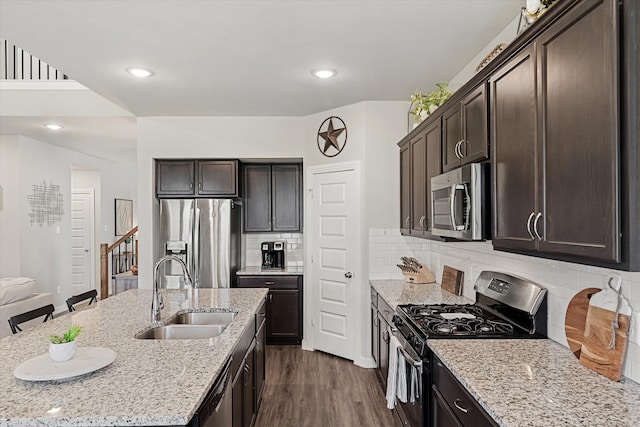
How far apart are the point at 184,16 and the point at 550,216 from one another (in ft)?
7.25

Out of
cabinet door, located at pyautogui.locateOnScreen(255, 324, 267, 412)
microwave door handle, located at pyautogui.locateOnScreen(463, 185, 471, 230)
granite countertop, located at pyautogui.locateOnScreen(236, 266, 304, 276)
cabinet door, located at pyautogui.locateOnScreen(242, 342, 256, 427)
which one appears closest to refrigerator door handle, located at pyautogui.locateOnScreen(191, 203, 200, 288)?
granite countertop, located at pyautogui.locateOnScreen(236, 266, 304, 276)

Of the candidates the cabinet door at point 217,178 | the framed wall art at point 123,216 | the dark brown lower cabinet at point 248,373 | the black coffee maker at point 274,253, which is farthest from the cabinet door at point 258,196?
the framed wall art at point 123,216

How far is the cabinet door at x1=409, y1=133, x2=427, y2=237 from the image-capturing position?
3410 mm

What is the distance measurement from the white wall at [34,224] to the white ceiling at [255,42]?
2.88 metres

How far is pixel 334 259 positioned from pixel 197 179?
6.10 feet

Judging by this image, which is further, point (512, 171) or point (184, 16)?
point (184, 16)

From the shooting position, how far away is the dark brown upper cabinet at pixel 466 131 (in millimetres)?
2215

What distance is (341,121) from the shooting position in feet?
15.1

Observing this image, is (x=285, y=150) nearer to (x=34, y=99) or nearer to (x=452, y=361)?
(x=34, y=99)

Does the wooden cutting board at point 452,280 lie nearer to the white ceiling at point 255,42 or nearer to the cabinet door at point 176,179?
the white ceiling at point 255,42

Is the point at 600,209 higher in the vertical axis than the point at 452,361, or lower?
higher

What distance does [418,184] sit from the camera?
3.58 m

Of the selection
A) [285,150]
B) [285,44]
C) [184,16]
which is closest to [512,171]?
[285,44]

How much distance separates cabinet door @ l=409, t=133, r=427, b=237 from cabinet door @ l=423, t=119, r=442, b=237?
0.06m
